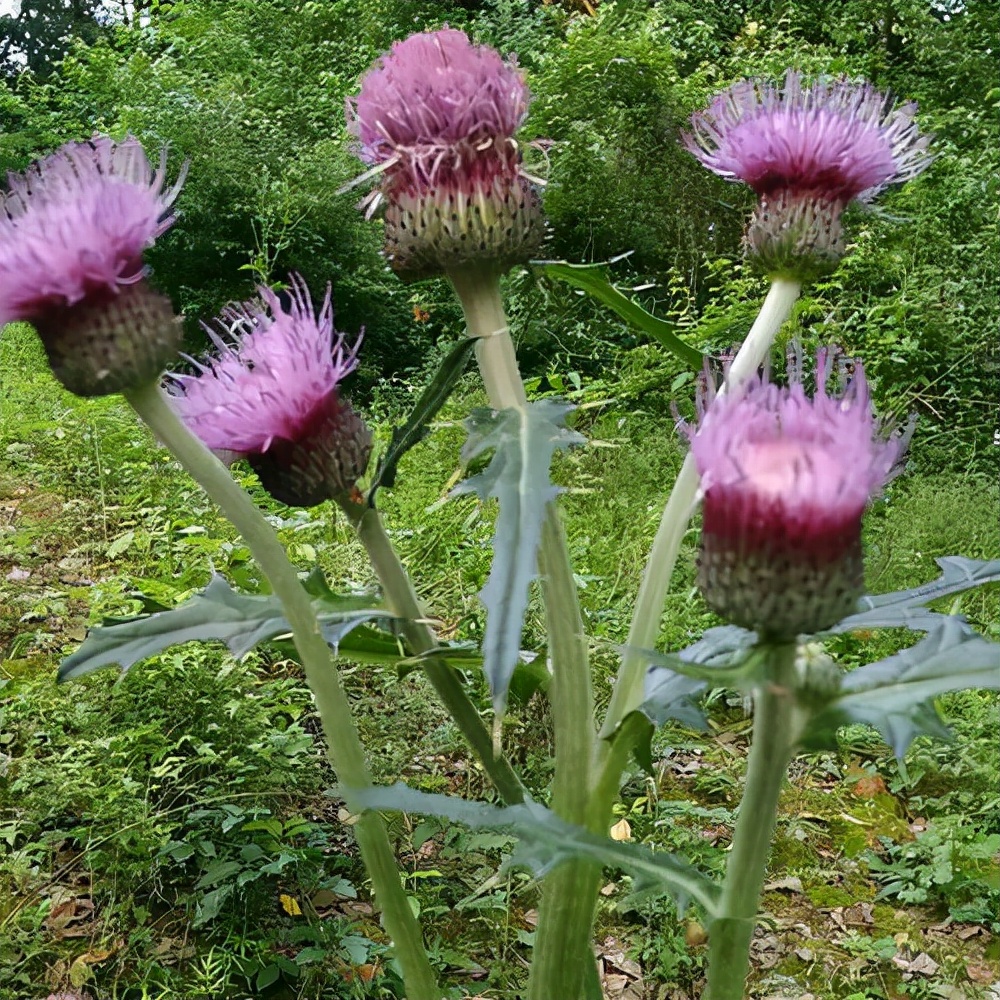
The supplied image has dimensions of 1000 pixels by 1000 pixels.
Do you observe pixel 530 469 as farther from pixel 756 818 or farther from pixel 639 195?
pixel 639 195

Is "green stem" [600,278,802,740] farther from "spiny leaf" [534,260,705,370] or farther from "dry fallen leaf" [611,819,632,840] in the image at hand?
"dry fallen leaf" [611,819,632,840]

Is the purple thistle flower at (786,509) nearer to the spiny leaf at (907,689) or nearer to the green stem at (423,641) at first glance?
the spiny leaf at (907,689)

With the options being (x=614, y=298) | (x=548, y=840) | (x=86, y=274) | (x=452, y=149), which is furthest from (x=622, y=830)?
(x=86, y=274)

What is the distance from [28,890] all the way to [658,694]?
1374 mm

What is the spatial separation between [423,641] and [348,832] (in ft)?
3.97

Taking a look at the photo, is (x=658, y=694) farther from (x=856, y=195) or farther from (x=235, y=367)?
(x=856, y=195)

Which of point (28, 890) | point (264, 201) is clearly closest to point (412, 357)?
point (264, 201)

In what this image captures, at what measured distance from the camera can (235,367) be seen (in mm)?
972

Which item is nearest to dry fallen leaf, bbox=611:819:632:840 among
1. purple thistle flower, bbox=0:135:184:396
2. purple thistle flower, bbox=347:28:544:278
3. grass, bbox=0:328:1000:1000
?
grass, bbox=0:328:1000:1000

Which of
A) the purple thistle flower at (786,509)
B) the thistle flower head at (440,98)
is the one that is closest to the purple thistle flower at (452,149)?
the thistle flower head at (440,98)

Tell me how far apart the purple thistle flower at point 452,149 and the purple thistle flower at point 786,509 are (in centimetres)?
36

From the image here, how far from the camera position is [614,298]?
44.8 inches

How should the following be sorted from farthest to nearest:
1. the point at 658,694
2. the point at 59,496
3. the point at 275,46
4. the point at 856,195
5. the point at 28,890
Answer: the point at 275,46 → the point at 59,496 → the point at 28,890 → the point at 856,195 → the point at 658,694

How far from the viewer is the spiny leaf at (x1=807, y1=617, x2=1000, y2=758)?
0.69m
